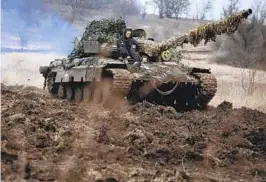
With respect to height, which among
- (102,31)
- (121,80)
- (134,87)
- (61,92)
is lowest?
(61,92)

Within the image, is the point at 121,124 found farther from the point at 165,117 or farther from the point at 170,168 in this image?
the point at 170,168

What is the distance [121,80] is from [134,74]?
27.5 inches

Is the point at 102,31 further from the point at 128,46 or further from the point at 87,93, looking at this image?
the point at 87,93

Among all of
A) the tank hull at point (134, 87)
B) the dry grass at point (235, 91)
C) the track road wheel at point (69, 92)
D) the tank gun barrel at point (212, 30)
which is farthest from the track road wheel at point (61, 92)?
the dry grass at point (235, 91)

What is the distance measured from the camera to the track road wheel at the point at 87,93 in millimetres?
13391

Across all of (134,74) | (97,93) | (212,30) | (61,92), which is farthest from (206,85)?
(61,92)

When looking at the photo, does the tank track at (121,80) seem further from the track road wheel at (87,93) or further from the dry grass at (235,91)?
the dry grass at (235,91)

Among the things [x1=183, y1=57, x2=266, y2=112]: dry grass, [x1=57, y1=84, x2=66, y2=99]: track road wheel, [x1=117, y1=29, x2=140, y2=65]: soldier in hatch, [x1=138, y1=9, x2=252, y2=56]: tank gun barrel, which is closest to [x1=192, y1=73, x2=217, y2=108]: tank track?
[x1=138, y1=9, x2=252, y2=56]: tank gun barrel

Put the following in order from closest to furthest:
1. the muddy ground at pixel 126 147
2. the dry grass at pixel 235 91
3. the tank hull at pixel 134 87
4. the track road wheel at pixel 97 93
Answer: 1. the muddy ground at pixel 126 147
2. the tank hull at pixel 134 87
3. the track road wheel at pixel 97 93
4. the dry grass at pixel 235 91

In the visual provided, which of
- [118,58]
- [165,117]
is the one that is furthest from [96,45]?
[165,117]

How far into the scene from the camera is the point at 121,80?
38.0ft

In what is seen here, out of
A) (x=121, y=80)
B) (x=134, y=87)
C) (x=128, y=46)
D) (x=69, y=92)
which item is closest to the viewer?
(x=121, y=80)

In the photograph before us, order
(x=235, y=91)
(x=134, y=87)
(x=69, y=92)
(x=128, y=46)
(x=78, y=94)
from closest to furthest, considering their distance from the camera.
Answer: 1. (x=134, y=87)
2. (x=128, y=46)
3. (x=78, y=94)
4. (x=69, y=92)
5. (x=235, y=91)

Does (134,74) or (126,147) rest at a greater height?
(134,74)
